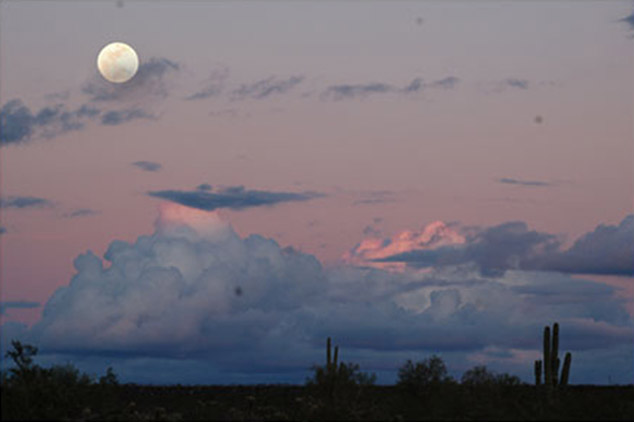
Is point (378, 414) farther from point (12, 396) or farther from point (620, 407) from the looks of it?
point (12, 396)

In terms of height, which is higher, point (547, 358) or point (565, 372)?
point (547, 358)

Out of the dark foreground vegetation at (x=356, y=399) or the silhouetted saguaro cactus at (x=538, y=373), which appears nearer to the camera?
the dark foreground vegetation at (x=356, y=399)

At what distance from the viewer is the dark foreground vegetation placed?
38688 mm

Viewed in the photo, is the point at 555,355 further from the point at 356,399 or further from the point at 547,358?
the point at 356,399

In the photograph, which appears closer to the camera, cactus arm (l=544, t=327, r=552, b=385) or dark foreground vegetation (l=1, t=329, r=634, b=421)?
dark foreground vegetation (l=1, t=329, r=634, b=421)

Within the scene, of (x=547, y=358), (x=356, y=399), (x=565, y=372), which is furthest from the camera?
(x=565, y=372)

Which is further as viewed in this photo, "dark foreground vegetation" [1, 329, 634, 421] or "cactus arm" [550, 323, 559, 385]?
"cactus arm" [550, 323, 559, 385]

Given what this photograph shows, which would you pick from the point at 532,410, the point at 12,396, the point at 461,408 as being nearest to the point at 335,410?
the point at 461,408

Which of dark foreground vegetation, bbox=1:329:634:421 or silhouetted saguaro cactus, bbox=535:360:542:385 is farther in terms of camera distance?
silhouetted saguaro cactus, bbox=535:360:542:385

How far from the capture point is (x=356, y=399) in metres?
43.2

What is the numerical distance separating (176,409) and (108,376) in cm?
985

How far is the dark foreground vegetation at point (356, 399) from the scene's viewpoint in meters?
38.7

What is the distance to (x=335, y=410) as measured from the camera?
4081cm

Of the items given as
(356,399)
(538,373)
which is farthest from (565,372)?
(356,399)
